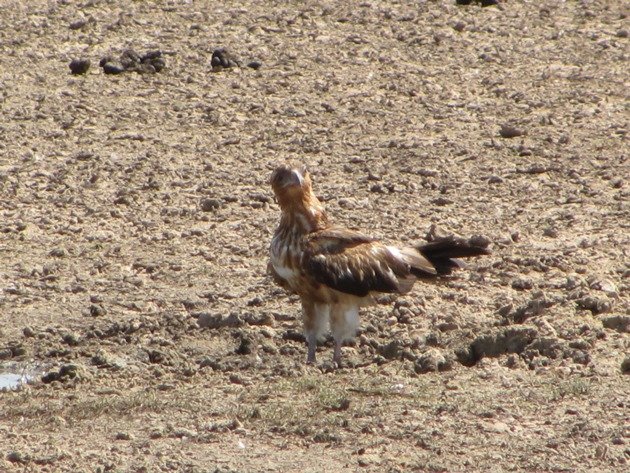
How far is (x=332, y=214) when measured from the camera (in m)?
12.1

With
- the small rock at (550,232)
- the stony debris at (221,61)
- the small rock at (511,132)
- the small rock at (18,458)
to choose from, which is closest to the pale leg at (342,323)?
the small rock at (18,458)

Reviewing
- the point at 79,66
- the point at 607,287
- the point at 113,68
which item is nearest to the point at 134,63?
the point at 113,68

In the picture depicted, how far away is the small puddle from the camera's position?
9.10m

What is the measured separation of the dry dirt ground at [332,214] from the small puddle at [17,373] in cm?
3

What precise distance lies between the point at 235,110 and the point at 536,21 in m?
4.43

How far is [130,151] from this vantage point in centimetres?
1346

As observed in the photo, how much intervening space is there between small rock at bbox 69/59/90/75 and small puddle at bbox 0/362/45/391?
254 inches

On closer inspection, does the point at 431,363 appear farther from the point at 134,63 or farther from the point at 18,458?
the point at 134,63

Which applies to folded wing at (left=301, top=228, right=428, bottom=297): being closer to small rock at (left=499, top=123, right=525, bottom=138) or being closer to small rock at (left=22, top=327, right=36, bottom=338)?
small rock at (left=22, top=327, right=36, bottom=338)

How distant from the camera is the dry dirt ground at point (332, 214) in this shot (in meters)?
7.81

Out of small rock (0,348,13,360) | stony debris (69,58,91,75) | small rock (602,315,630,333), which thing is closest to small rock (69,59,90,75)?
stony debris (69,58,91,75)

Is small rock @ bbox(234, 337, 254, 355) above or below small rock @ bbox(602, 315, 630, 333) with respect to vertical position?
below

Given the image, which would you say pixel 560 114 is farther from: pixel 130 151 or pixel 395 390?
pixel 395 390

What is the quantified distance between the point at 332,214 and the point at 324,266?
317cm
